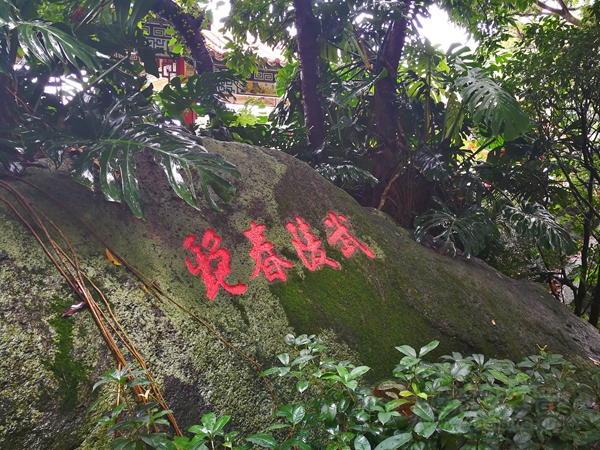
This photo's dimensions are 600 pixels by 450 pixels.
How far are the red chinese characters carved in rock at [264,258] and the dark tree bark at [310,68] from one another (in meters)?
1.67

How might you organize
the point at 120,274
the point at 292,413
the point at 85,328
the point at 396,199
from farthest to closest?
the point at 396,199 → the point at 120,274 → the point at 85,328 → the point at 292,413

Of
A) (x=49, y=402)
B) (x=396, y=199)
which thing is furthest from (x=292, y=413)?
(x=396, y=199)

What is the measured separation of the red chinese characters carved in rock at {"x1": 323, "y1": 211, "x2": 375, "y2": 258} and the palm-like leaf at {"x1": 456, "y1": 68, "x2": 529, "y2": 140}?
1.04 meters

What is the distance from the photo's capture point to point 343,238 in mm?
2322

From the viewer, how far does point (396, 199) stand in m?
3.34

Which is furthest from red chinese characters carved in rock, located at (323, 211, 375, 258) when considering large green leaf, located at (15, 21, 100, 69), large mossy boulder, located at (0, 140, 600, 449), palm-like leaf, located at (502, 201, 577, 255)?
large green leaf, located at (15, 21, 100, 69)

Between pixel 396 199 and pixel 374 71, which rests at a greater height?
pixel 374 71

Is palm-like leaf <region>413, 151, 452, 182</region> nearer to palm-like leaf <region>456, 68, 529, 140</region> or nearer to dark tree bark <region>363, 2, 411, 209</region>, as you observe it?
dark tree bark <region>363, 2, 411, 209</region>

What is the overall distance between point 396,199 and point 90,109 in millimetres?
2154

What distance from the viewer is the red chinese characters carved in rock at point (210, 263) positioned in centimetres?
180

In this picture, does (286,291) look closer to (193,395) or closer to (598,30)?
(193,395)

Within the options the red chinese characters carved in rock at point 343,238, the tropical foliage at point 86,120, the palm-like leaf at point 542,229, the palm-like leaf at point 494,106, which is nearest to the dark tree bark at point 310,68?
the palm-like leaf at point 494,106

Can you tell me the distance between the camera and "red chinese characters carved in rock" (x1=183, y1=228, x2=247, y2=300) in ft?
5.91

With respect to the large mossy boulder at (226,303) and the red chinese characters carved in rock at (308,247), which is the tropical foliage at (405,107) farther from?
the red chinese characters carved in rock at (308,247)
